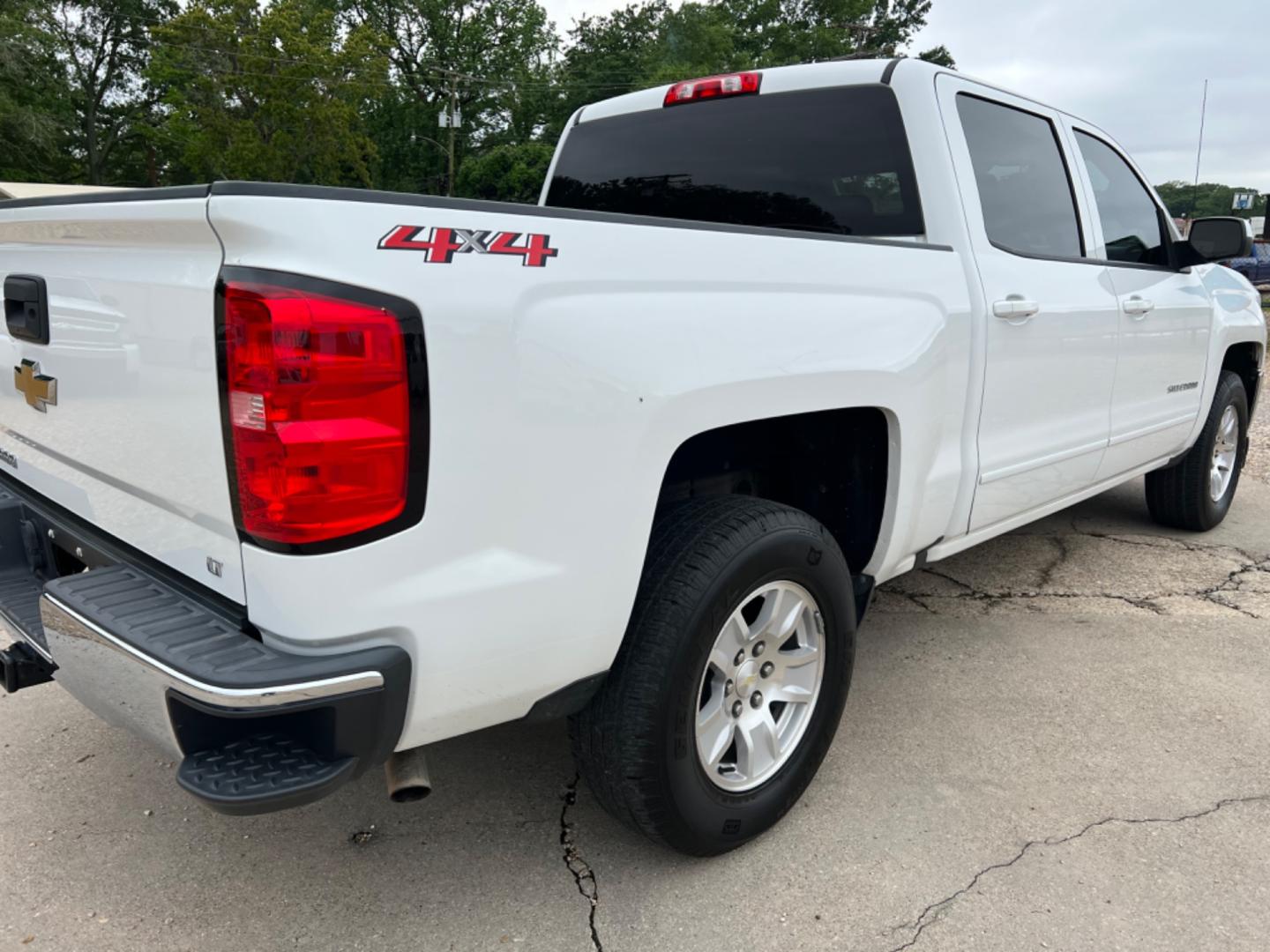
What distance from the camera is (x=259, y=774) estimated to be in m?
1.57

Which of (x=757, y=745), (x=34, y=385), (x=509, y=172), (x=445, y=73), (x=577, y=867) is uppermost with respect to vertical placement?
(x=445, y=73)

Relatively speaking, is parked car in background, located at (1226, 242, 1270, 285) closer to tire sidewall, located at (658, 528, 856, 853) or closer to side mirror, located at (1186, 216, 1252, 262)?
side mirror, located at (1186, 216, 1252, 262)

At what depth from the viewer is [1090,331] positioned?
3.34 meters

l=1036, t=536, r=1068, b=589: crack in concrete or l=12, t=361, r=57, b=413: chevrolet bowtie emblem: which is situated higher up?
l=12, t=361, r=57, b=413: chevrolet bowtie emblem

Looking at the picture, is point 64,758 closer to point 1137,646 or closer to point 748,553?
→ point 748,553

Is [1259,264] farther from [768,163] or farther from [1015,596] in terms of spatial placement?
[768,163]

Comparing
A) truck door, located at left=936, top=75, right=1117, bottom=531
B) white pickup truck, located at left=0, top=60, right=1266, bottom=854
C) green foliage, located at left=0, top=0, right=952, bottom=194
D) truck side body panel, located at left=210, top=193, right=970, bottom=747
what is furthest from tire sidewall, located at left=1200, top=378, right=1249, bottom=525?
green foliage, located at left=0, top=0, right=952, bottom=194

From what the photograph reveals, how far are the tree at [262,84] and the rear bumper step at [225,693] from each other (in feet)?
110

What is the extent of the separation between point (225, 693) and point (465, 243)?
82 centimetres

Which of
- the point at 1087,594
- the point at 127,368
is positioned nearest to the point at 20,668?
the point at 127,368

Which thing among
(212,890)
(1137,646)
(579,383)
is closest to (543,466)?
(579,383)

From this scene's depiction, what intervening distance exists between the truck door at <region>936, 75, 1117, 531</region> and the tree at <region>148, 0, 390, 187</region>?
107 feet

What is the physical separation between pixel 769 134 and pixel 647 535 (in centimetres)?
183

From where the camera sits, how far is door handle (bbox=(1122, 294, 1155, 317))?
3.57 metres
